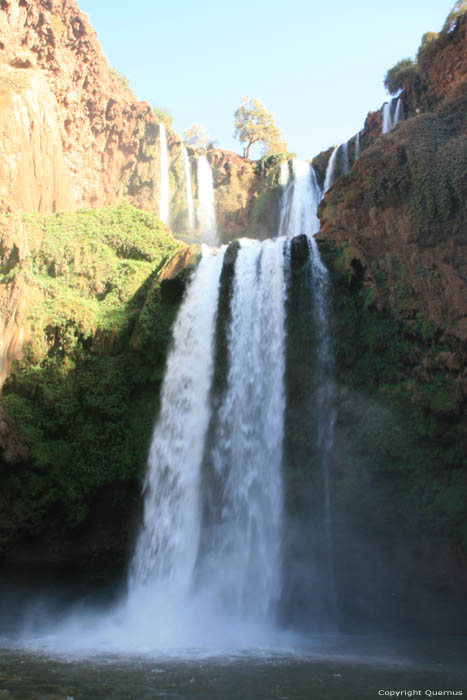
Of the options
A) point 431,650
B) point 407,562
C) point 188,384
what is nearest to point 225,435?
point 188,384

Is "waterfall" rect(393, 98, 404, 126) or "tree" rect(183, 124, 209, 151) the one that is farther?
"tree" rect(183, 124, 209, 151)

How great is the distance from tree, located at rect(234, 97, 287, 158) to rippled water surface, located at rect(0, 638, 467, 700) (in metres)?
35.7

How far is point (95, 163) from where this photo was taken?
25.4 metres

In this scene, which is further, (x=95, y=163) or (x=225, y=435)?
(x=95, y=163)

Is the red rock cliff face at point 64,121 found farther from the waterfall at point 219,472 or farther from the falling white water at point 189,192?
the waterfall at point 219,472

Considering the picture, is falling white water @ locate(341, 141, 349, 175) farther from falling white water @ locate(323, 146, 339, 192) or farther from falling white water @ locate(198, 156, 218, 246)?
falling white water @ locate(198, 156, 218, 246)

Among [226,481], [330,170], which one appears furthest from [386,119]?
[226,481]

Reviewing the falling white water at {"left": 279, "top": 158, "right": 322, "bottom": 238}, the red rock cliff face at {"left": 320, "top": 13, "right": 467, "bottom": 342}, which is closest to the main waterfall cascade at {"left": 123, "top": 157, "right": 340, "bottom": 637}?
the red rock cliff face at {"left": 320, "top": 13, "right": 467, "bottom": 342}

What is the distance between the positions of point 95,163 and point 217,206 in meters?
7.85

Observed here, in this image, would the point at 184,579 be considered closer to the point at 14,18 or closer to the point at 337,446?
the point at 337,446

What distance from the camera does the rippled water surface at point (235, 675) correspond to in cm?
577

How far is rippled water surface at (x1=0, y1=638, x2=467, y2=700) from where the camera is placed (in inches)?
227

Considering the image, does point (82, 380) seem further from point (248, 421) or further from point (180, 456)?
point (248, 421)

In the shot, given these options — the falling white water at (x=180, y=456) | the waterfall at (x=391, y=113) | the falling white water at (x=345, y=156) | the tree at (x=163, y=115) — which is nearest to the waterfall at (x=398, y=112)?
the waterfall at (x=391, y=113)
